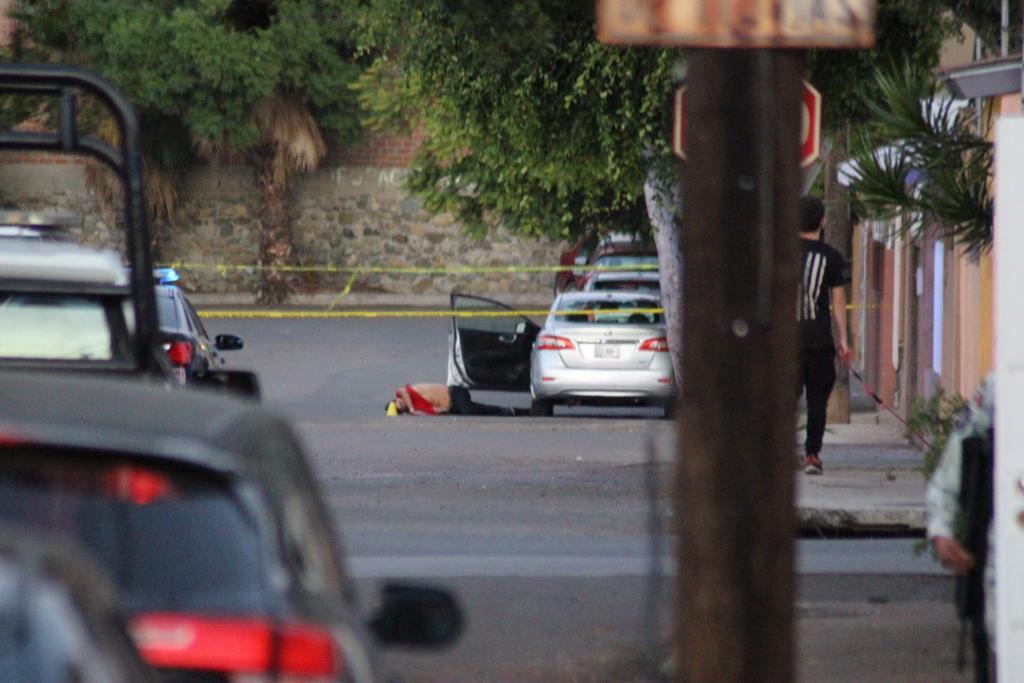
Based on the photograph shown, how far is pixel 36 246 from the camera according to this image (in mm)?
8820

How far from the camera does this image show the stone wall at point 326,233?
39062 millimetres

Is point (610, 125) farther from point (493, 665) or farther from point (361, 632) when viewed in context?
point (361, 632)

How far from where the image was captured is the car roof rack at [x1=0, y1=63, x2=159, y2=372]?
741 centimetres

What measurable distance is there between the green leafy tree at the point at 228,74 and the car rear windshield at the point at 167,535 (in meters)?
31.6

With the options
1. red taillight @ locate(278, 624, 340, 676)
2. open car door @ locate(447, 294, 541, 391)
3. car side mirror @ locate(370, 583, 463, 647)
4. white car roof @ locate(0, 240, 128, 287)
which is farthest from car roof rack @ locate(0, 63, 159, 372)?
open car door @ locate(447, 294, 541, 391)

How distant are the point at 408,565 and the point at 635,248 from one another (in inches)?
778

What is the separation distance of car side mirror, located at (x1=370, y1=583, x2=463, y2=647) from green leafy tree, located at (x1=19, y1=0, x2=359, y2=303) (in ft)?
101

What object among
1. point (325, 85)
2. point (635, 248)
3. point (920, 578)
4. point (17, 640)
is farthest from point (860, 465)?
point (325, 85)

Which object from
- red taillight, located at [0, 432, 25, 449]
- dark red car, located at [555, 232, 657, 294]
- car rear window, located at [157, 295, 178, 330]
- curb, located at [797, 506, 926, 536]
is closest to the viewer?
red taillight, located at [0, 432, 25, 449]

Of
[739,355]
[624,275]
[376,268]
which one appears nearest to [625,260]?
[624,275]

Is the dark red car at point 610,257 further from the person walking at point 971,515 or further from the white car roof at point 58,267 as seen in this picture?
the person walking at point 971,515

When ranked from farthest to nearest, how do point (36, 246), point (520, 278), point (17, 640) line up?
point (520, 278)
point (36, 246)
point (17, 640)

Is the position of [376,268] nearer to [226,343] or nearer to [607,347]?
[607,347]

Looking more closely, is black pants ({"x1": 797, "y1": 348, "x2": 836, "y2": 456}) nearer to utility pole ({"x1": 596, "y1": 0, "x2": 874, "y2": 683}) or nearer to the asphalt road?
the asphalt road
